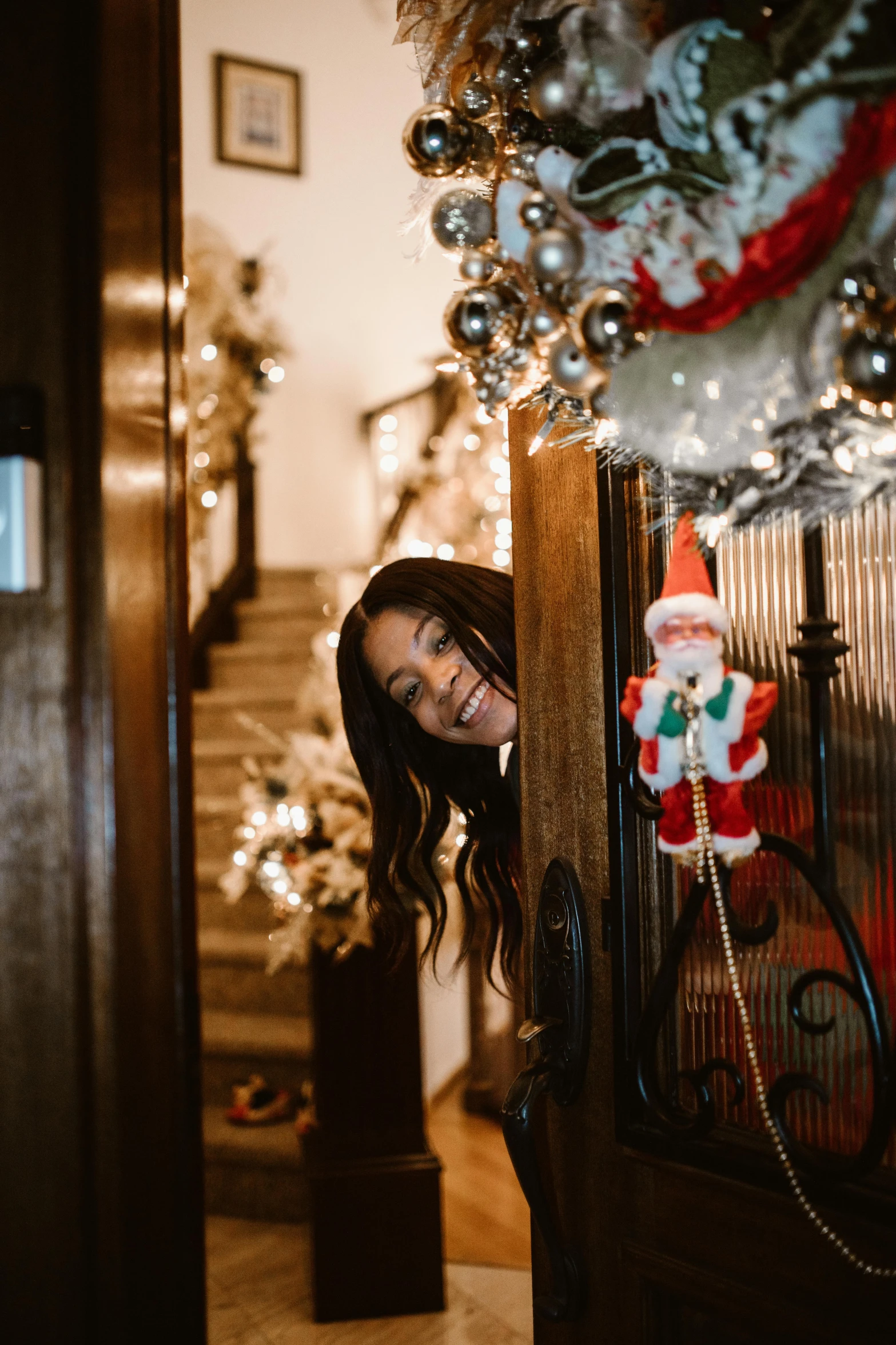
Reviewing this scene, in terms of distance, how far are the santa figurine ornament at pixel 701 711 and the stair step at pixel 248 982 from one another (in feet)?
8.68

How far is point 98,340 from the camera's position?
86 centimetres

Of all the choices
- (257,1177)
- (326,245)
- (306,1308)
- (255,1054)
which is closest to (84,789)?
(306,1308)

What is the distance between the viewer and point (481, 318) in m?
0.77

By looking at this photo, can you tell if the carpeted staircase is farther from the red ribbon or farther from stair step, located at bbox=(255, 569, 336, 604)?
the red ribbon

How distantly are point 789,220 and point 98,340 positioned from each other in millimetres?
577

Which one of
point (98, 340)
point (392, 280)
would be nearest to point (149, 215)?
point (98, 340)

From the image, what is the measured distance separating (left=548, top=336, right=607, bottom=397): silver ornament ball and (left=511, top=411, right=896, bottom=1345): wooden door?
0.22 meters

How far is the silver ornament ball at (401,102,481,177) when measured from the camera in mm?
822

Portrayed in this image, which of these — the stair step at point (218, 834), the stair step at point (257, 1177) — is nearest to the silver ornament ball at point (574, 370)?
the stair step at point (257, 1177)

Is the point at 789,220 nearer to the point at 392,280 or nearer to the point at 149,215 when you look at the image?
the point at 149,215

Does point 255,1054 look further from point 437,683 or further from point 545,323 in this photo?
point 545,323

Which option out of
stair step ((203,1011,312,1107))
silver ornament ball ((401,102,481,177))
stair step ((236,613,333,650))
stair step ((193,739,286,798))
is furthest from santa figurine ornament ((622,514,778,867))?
stair step ((236,613,333,650))

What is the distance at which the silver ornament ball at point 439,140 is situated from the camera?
2.70ft

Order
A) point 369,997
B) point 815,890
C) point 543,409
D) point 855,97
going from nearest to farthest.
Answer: point 855,97 → point 815,890 → point 543,409 → point 369,997
